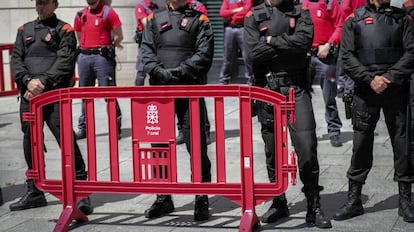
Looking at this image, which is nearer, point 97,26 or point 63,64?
point 63,64

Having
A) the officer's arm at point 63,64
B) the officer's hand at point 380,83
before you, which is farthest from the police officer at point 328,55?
the officer's arm at point 63,64

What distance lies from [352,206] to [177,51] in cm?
202

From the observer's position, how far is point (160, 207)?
7.80 meters

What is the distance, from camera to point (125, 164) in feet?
33.1

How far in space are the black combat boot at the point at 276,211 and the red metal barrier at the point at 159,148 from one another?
0.83ft

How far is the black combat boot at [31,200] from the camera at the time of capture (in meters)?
8.16

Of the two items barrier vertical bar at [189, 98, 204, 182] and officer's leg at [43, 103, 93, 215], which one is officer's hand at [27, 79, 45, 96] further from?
barrier vertical bar at [189, 98, 204, 182]

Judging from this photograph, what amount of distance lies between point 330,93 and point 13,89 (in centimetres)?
676

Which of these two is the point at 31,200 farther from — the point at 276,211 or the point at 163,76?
the point at 276,211

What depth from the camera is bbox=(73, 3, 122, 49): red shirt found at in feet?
38.3

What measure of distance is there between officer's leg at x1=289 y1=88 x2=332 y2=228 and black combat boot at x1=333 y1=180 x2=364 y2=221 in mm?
196

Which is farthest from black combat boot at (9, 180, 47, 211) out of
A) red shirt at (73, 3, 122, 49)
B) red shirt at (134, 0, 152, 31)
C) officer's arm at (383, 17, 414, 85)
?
red shirt at (134, 0, 152, 31)

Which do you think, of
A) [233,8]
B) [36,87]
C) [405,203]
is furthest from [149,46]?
[233,8]

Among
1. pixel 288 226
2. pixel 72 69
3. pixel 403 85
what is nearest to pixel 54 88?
pixel 72 69
